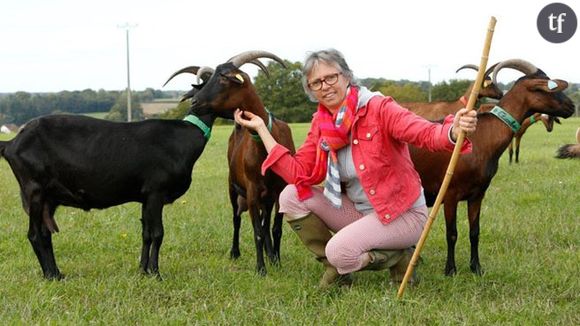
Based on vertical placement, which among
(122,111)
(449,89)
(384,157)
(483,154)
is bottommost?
(122,111)

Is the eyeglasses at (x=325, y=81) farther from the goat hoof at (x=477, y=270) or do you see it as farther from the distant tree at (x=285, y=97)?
the distant tree at (x=285, y=97)

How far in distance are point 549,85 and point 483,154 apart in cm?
90

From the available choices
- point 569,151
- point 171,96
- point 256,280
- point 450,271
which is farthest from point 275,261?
point 171,96

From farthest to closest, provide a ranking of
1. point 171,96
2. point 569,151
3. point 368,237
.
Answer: point 171,96
point 569,151
point 368,237

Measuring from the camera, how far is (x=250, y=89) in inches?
243

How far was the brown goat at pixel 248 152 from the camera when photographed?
236 inches

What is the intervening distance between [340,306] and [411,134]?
4.31ft

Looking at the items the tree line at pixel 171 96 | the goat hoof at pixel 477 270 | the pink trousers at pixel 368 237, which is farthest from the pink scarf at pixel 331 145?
the tree line at pixel 171 96

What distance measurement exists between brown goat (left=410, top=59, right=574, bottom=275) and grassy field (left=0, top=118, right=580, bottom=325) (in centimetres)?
44

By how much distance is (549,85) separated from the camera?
6211 millimetres

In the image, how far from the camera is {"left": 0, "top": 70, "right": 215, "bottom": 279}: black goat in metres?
5.67

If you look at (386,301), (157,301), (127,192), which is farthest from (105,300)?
(386,301)

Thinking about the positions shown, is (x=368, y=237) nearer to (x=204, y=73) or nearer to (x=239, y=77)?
(x=239, y=77)

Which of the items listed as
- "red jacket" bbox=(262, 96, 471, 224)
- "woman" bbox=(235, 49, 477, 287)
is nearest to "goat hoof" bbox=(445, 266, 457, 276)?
"woman" bbox=(235, 49, 477, 287)
